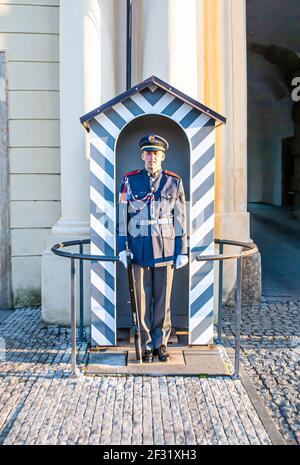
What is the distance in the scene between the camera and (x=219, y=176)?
616 centimetres

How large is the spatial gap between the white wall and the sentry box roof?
5.68 feet

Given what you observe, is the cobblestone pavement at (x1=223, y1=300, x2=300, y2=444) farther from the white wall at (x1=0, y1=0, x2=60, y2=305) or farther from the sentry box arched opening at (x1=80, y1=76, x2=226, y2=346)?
the white wall at (x1=0, y1=0, x2=60, y2=305)

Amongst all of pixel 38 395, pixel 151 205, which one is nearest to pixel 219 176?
pixel 151 205

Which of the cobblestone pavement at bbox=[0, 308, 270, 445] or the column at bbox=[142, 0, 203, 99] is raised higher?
the column at bbox=[142, 0, 203, 99]

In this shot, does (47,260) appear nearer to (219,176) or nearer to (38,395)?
(38,395)

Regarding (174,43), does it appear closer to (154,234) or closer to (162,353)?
(154,234)

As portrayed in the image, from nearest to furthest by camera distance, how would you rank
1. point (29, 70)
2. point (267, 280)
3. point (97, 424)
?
point (97, 424) → point (29, 70) → point (267, 280)

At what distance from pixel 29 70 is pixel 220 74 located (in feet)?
7.48

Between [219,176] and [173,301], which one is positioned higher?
[219,176]

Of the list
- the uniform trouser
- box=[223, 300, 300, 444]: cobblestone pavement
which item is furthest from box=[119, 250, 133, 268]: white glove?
box=[223, 300, 300, 444]: cobblestone pavement

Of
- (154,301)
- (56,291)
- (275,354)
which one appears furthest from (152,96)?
(275,354)

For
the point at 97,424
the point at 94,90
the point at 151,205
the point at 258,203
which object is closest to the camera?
the point at 97,424

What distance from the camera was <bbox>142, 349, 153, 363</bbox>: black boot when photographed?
13.7 feet

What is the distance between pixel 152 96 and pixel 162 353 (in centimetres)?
217
